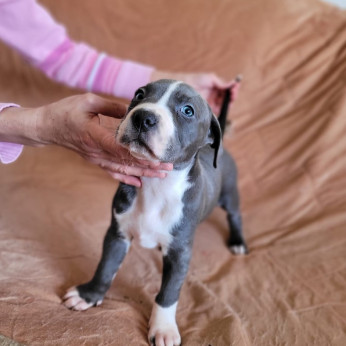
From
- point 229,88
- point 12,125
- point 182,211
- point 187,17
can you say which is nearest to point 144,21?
point 187,17

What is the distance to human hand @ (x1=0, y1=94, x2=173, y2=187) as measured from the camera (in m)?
1.22

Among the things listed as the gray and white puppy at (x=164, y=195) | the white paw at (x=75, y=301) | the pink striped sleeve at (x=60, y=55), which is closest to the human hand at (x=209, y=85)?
the pink striped sleeve at (x=60, y=55)

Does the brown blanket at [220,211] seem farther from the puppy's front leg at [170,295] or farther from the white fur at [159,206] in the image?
the white fur at [159,206]

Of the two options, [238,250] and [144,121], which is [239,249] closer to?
[238,250]

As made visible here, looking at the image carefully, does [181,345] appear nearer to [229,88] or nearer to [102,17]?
[229,88]

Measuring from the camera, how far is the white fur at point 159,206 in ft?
4.19

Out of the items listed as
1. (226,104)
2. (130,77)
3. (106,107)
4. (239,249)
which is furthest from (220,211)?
(106,107)

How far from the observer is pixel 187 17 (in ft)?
8.23

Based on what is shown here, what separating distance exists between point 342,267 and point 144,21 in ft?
5.94

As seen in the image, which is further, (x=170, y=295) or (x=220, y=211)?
(x=220, y=211)

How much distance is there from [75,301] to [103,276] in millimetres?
120

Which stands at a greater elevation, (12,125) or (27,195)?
(12,125)

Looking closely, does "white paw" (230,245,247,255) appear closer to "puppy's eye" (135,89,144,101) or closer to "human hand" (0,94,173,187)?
"human hand" (0,94,173,187)

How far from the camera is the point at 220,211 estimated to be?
2.21 metres
